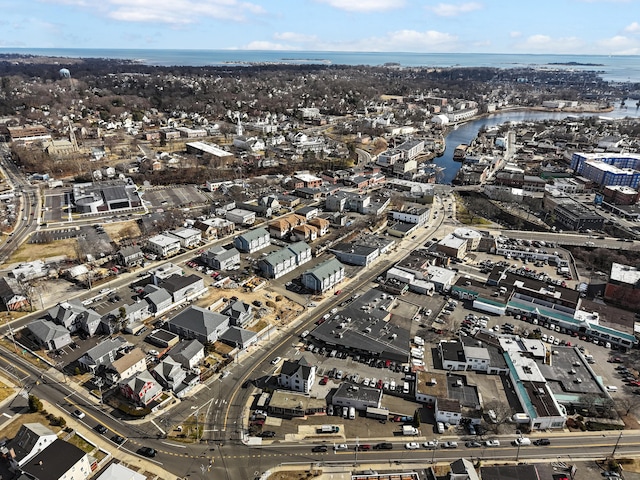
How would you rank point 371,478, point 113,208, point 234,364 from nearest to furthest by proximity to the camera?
point 371,478
point 234,364
point 113,208

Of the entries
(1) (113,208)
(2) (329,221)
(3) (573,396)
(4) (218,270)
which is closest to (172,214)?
(1) (113,208)

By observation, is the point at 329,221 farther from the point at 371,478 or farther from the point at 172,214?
the point at 371,478

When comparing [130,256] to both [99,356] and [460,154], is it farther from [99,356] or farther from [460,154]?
[460,154]

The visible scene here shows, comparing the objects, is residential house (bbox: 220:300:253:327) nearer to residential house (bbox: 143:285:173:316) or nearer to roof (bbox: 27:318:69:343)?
residential house (bbox: 143:285:173:316)

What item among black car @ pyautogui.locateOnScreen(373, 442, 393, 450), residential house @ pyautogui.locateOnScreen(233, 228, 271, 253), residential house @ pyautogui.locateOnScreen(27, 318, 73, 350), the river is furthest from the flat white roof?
residential house @ pyautogui.locateOnScreen(27, 318, 73, 350)

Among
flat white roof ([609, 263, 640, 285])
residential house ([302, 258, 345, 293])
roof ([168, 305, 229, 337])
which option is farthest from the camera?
residential house ([302, 258, 345, 293])

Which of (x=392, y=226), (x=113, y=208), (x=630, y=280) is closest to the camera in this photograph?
(x=630, y=280)

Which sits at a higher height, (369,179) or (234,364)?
(369,179)

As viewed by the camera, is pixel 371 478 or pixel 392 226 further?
pixel 392 226
